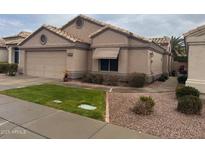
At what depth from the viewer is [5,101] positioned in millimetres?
8320

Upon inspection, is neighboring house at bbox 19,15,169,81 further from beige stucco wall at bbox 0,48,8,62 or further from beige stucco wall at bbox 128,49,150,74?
beige stucco wall at bbox 0,48,8,62

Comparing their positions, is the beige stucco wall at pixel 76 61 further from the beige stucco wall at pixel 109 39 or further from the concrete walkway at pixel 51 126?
the concrete walkway at pixel 51 126

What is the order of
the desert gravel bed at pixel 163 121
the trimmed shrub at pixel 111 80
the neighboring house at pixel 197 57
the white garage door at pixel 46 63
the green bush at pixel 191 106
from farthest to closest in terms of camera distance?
the white garage door at pixel 46 63 → the trimmed shrub at pixel 111 80 → the neighboring house at pixel 197 57 → the green bush at pixel 191 106 → the desert gravel bed at pixel 163 121

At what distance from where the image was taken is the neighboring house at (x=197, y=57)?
978 centimetres

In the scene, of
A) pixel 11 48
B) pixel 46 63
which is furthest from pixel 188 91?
pixel 11 48

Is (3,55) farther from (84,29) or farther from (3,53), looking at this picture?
(84,29)

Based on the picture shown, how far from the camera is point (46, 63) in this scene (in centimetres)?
1839

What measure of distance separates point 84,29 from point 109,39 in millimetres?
4580

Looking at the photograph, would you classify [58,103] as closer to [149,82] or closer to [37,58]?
[149,82]

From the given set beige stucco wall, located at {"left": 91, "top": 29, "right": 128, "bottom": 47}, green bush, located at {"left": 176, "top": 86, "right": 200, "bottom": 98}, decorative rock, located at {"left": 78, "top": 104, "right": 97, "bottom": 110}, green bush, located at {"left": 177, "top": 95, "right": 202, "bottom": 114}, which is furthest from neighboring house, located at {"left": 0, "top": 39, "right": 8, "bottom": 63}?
green bush, located at {"left": 177, "top": 95, "right": 202, "bottom": 114}

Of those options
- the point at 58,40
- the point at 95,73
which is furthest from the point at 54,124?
the point at 58,40

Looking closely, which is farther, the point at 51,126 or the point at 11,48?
the point at 11,48

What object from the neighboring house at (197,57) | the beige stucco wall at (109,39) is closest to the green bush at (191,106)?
the neighboring house at (197,57)

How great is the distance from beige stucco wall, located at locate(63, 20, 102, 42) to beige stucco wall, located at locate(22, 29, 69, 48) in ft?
10.1
